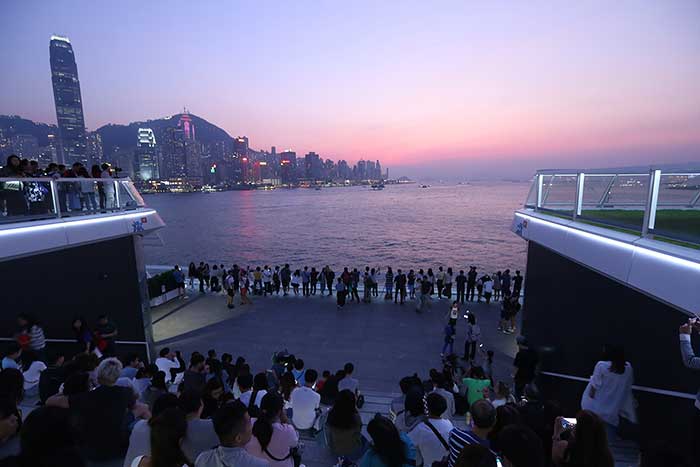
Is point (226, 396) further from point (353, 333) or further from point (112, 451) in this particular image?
point (353, 333)

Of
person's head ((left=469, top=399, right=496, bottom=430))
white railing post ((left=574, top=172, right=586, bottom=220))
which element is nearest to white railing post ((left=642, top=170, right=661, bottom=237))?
white railing post ((left=574, top=172, right=586, bottom=220))

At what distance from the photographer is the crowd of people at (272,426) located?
227 centimetres

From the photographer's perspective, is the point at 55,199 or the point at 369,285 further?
the point at 369,285

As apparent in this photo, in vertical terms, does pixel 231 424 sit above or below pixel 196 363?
above

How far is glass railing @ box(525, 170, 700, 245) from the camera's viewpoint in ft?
15.3

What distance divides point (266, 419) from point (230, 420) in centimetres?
72

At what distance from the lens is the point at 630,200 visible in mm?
6137

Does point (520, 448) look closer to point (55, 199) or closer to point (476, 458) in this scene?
point (476, 458)

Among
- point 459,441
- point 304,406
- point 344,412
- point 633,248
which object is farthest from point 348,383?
point 633,248

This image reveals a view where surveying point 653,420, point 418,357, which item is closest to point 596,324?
point 653,420

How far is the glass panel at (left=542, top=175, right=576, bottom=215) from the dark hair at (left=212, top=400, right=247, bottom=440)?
7.51 meters

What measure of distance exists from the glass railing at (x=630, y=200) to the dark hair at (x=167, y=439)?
596 cm

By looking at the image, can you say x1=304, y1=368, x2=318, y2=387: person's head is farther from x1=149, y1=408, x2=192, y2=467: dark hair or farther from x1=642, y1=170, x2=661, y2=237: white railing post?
x1=642, y1=170, x2=661, y2=237: white railing post

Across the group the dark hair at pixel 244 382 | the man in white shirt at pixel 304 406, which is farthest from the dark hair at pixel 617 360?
the dark hair at pixel 244 382
